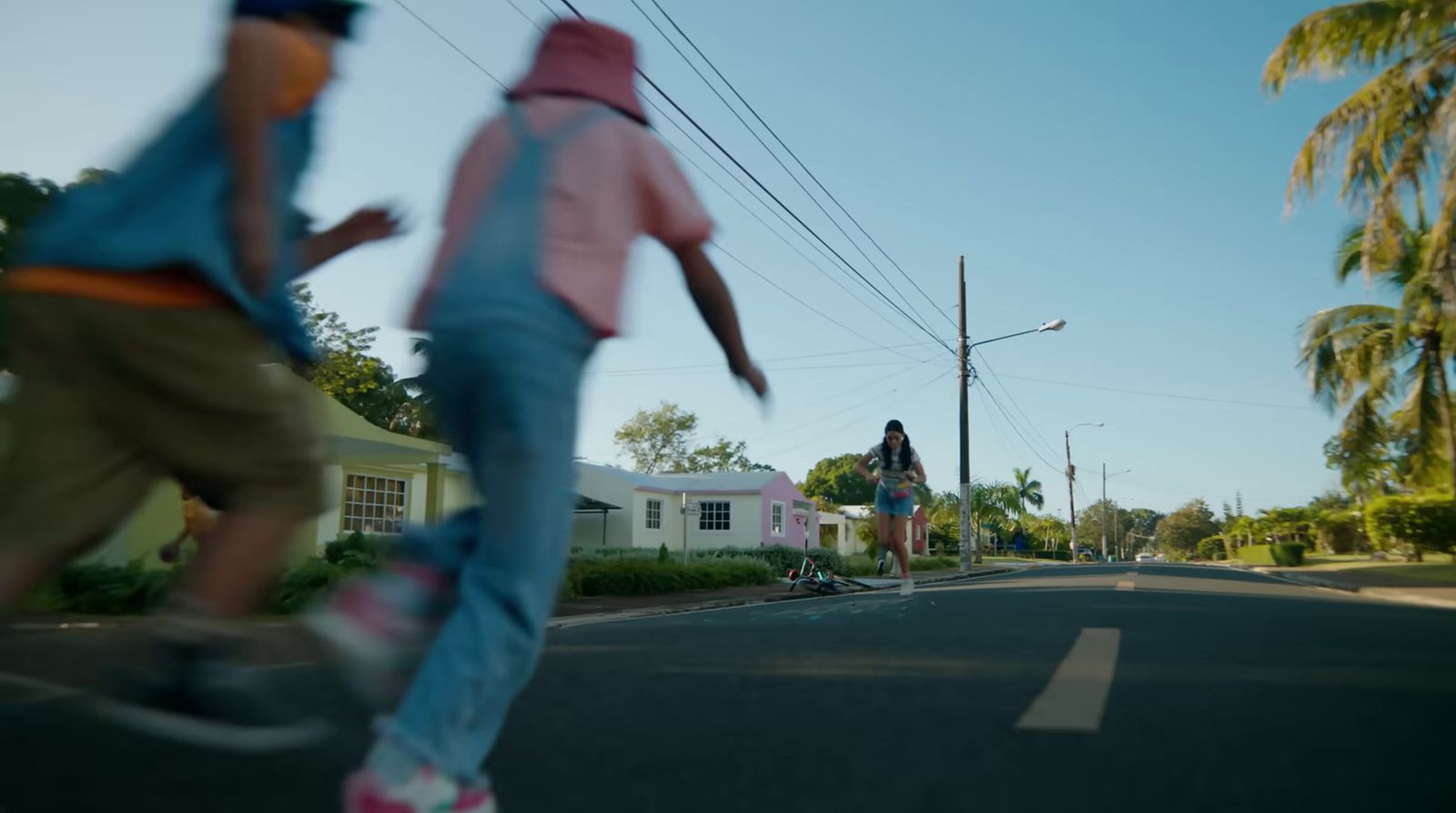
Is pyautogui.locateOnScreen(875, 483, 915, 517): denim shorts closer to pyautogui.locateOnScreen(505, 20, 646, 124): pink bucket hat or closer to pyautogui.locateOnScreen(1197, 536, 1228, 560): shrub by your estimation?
pyautogui.locateOnScreen(505, 20, 646, 124): pink bucket hat

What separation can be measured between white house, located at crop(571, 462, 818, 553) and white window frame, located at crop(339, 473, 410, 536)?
12507 mm

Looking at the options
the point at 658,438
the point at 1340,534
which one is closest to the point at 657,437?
the point at 658,438

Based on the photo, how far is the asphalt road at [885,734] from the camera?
187 centimetres

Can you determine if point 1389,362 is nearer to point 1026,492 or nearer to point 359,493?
point 359,493

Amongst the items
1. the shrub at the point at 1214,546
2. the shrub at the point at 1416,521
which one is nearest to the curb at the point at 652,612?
the shrub at the point at 1416,521

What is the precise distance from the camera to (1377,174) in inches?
617

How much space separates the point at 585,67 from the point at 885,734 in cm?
169

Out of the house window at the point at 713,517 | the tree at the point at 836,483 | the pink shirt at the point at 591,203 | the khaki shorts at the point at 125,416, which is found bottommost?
the khaki shorts at the point at 125,416

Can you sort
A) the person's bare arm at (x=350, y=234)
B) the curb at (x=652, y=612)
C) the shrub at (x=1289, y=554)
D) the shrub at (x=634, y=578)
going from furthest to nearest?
1. the shrub at (x=1289, y=554)
2. the shrub at (x=634, y=578)
3. the curb at (x=652, y=612)
4. the person's bare arm at (x=350, y=234)

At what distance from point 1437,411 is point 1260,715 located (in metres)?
25.4

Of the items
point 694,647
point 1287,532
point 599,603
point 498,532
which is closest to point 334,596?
point 498,532

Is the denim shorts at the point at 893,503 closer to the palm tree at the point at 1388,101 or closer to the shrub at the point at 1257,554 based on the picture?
the palm tree at the point at 1388,101

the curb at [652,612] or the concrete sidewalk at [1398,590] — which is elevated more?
the concrete sidewalk at [1398,590]

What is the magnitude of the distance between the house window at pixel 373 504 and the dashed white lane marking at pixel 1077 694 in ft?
57.6
